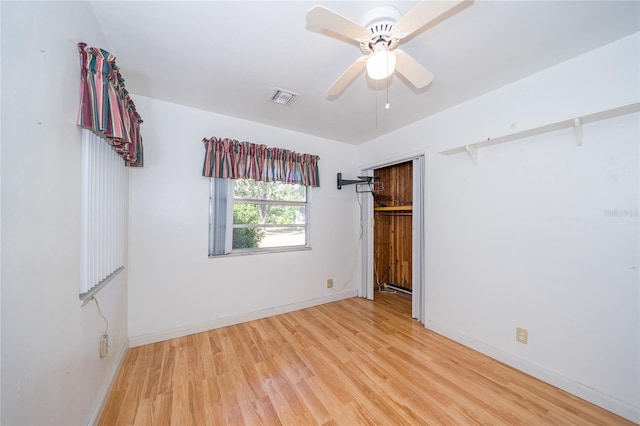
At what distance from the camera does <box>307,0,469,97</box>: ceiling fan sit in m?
1.02

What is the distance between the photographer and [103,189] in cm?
150

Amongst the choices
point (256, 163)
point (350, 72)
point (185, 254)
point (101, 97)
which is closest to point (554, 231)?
point (350, 72)

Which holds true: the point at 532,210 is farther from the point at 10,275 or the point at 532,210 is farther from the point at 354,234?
the point at 10,275

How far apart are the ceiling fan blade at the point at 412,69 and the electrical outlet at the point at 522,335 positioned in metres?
2.17

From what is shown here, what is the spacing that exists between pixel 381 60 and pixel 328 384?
2269mm

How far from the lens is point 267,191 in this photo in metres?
2.96

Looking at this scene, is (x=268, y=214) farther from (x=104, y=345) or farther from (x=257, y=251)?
(x=104, y=345)

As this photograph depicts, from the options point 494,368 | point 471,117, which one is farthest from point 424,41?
point 494,368

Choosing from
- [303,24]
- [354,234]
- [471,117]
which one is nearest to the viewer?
[303,24]

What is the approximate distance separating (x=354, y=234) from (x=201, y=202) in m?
2.30

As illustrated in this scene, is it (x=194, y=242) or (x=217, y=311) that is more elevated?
(x=194, y=242)

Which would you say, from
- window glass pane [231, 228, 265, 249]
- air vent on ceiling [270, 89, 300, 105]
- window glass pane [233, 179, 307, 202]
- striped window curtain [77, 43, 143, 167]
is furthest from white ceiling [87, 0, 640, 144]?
window glass pane [231, 228, 265, 249]

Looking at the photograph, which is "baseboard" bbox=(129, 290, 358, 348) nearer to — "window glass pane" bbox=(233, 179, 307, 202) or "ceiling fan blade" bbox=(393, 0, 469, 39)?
"window glass pane" bbox=(233, 179, 307, 202)

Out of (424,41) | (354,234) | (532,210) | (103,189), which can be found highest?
(424,41)
